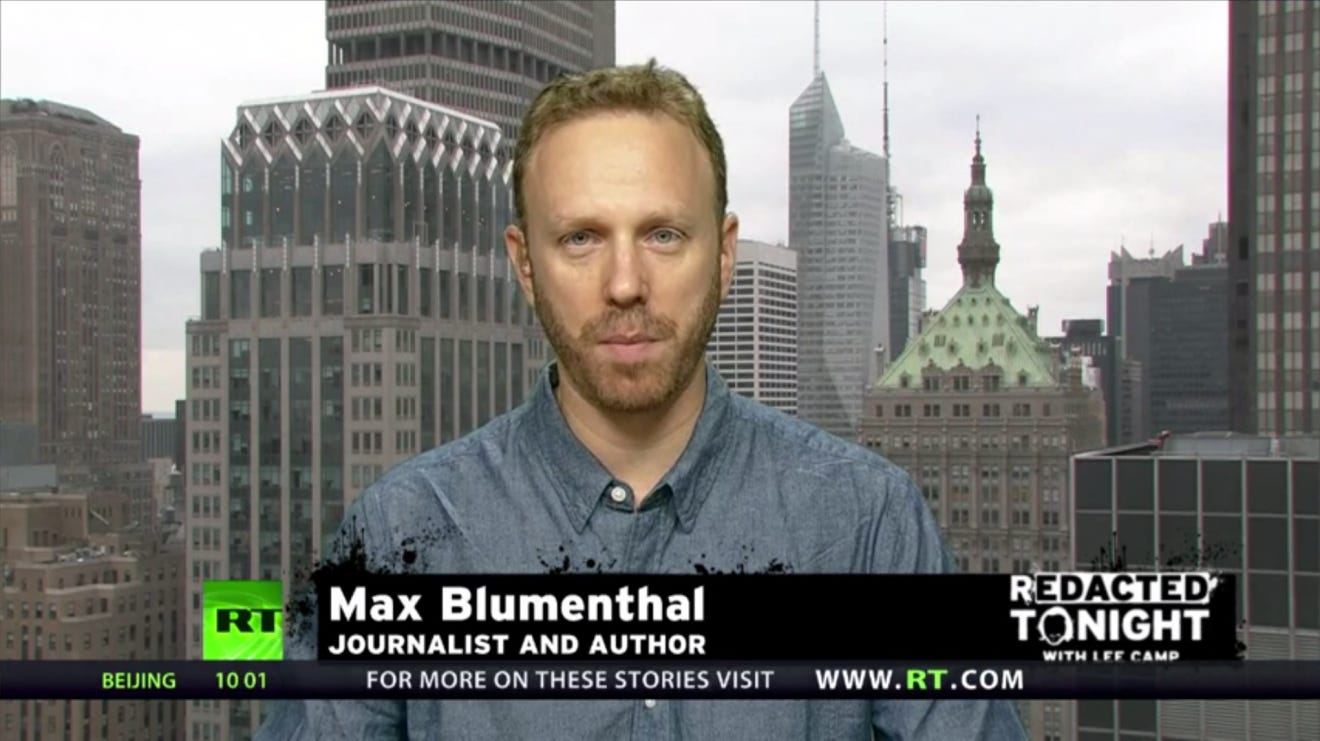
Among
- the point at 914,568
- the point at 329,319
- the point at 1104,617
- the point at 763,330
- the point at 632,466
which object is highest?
the point at 329,319

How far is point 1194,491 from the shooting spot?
108ft

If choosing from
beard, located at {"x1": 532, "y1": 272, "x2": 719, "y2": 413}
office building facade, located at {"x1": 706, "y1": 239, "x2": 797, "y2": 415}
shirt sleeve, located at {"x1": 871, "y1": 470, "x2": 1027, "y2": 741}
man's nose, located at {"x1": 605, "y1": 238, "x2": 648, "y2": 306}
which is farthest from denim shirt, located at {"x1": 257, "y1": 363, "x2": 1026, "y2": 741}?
office building facade, located at {"x1": 706, "y1": 239, "x2": 797, "y2": 415}

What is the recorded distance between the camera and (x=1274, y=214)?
55.2m

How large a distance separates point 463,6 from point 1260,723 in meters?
51.5

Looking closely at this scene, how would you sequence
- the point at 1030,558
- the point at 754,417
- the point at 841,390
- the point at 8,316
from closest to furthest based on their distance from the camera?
1. the point at 754,417
2. the point at 1030,558
3. the point at 8,316
4. the point at 841,390

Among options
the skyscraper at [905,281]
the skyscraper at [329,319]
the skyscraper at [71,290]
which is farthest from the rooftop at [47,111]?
the skyscraper at [905,281]

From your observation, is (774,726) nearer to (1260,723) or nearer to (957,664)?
(957,664)

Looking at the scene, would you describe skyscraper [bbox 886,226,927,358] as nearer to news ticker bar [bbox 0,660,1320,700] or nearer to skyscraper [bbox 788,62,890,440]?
skyscraper [bbox 788,62,890,440]

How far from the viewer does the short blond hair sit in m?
2.45

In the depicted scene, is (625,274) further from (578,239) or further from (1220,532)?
(1220,532)

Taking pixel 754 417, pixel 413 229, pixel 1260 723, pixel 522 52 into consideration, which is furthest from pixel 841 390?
pixel 754 417

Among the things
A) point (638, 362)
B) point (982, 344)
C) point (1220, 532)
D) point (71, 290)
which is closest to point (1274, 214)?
point (982, 344)

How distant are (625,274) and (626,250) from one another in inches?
1.7

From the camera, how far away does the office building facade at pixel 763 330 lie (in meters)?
52.4
